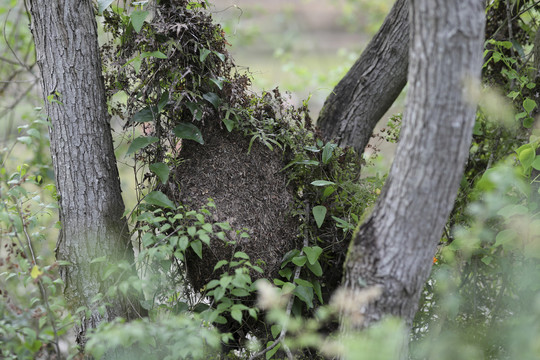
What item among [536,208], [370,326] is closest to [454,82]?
[370,326]

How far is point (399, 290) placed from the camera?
1.71m

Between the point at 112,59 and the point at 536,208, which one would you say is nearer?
the point at 536,208

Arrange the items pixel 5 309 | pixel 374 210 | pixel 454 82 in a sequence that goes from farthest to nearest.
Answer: pixel 5 309 < pixel 374 210 < pixel 454 82

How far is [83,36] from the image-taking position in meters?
2.34

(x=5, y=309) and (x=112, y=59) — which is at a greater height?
(x=112, y=59)

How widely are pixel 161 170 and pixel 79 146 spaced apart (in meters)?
0.44

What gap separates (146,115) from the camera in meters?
2.33

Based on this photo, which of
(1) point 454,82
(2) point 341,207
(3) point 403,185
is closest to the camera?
(1) point 454,82

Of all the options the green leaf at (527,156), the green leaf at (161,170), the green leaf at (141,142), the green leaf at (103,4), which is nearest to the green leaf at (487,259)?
the green leaf at (527,156)

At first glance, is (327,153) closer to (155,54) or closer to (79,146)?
(155,54)

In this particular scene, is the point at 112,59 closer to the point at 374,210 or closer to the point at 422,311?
the point at 374,210

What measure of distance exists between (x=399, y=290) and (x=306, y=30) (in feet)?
30.2

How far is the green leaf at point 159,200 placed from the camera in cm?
224

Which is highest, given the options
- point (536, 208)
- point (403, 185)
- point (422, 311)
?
point (403, 185)
